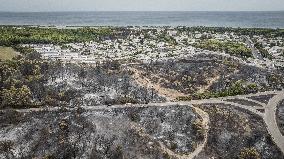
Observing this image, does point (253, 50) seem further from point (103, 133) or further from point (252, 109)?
point (103, 133)

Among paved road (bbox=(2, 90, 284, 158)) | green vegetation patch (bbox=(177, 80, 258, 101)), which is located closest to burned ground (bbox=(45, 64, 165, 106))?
paved road (bbox=(2, 90, 284, 158))

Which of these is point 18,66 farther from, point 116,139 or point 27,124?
point 116,139

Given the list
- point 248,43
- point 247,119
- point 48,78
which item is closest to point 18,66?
point 48,78

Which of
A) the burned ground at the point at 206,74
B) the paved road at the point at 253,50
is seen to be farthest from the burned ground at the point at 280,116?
the paved road at the point at 253,50

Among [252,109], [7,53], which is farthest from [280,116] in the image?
[7,53]

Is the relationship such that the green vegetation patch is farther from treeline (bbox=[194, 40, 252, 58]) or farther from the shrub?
treeline (bbox=[194, 40, 252, 58])
